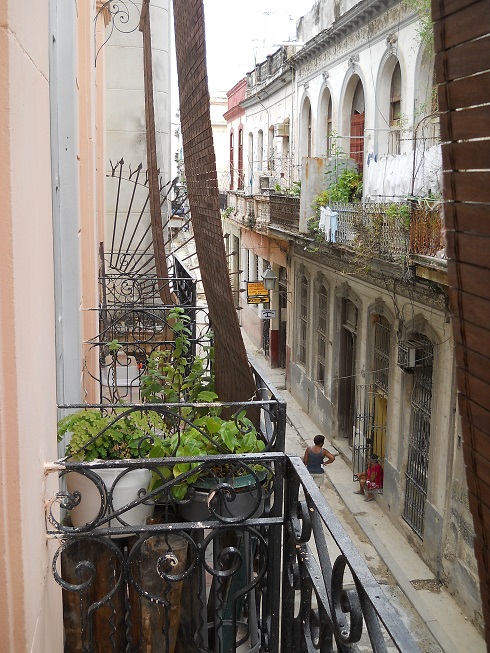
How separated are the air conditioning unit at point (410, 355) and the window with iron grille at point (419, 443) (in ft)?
0.17

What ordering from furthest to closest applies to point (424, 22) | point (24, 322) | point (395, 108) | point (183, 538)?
point (395, 108)
point (424, 22)
point (183, 538)
point (24, 322)

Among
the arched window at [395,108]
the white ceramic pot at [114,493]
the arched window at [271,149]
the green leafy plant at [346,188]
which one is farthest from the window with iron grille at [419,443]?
the arched window at [271,149]

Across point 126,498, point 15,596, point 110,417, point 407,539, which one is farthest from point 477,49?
point 407,539

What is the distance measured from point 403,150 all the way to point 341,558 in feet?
38.2

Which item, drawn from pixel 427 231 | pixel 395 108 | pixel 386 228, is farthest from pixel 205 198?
pixel 395 108

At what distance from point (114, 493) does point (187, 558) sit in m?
0.41

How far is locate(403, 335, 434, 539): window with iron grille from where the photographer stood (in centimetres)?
1137

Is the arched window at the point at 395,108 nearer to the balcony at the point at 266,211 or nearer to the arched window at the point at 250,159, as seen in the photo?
the balcony at the point at 266,211

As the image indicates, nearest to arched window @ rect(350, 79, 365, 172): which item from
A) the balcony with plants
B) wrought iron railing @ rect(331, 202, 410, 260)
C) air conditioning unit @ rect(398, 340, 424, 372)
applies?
the balcony with plants

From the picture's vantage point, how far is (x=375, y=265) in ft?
41.0

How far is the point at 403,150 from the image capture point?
1305 centimetres

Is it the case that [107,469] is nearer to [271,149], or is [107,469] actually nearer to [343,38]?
[343,38]

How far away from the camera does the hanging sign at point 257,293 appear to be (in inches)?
854

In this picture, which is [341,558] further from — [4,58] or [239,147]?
[239,147]
